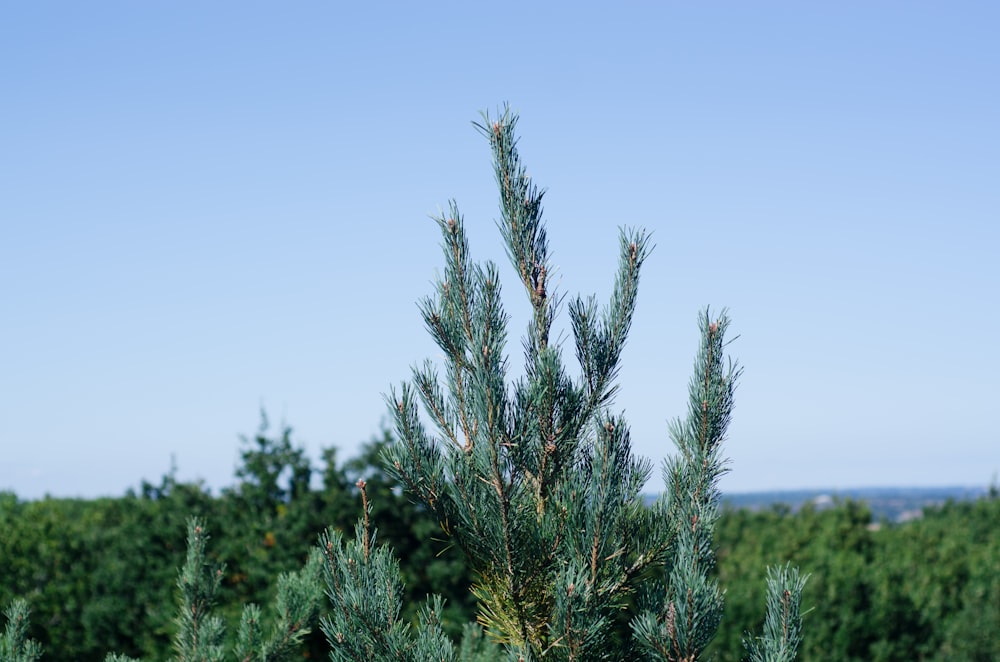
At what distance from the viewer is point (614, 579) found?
344 cm

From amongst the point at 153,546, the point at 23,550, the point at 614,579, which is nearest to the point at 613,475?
the point at 614,579

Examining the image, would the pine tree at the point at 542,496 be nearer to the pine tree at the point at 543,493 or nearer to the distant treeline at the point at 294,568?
the pine tree at the point at 543,493

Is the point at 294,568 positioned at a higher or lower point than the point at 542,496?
lower

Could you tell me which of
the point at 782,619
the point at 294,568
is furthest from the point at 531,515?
the point at 294,568

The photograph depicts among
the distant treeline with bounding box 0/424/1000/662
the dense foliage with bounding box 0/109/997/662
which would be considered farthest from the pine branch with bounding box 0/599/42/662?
the distant treeline with bounding box 0/424/1000/662

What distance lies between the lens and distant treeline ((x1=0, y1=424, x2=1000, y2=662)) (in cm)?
1170

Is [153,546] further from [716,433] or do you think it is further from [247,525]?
[716,433]

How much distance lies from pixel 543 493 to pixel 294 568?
26.6 ft

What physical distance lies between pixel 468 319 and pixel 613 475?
83 centimetres

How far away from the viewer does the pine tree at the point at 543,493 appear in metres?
3.28

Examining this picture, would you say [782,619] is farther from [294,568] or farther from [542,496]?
[294,568]

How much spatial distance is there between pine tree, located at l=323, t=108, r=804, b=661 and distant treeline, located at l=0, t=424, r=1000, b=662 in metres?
6.91

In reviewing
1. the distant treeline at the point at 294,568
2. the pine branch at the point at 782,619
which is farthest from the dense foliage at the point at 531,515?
the distant treeline at the point at 294,568

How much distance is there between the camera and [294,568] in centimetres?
1091
